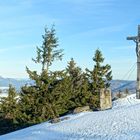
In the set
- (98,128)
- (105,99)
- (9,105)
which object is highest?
(105,99)

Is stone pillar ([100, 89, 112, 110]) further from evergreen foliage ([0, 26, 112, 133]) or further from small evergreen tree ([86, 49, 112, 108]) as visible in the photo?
small evergreen tree ([86, 49, 112, 108])

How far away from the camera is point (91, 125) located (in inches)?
837

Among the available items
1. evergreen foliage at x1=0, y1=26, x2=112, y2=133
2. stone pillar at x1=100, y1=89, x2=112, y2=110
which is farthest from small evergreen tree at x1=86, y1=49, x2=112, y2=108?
stone pillar at x1=100, y1=89, x2=112, y2=110

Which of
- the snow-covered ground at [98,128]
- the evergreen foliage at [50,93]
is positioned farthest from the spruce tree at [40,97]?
the snow-covered ground at [98,128]

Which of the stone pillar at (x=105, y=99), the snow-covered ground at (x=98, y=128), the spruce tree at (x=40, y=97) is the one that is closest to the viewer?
the snow-covered ground at (x=98, y=128)

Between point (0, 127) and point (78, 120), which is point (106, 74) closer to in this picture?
point (0, 127)

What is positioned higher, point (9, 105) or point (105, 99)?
point (105, 99)

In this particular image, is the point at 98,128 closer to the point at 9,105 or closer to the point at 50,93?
the point at 50,93

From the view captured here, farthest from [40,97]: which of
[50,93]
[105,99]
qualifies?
[105,99]

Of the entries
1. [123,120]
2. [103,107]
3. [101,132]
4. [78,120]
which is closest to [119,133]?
[101,132]

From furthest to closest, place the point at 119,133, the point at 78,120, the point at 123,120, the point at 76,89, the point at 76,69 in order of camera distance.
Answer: the point at 76,69 < the point at 76,89 < the point at 78,120 < the point at 123,120 < the point at 119,133

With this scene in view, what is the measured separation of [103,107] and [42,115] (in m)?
13.1

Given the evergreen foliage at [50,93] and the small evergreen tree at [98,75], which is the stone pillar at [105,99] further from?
the small evergreen tree at [98,75]

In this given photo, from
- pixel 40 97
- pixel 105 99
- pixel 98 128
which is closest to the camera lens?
pixel 98 128
